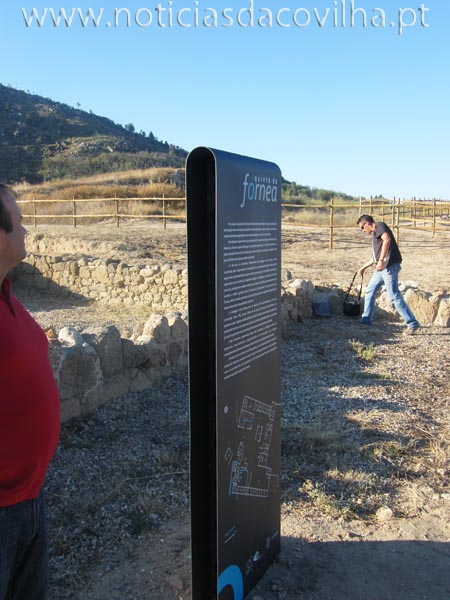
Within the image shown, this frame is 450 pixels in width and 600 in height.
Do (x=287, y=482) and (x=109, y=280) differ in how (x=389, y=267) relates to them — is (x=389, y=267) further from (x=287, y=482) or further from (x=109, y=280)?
(x=109, y=280)

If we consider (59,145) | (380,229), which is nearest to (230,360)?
(380,229)

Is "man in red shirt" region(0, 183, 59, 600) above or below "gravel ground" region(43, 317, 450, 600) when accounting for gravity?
above

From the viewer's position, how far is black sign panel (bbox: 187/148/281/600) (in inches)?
95.7

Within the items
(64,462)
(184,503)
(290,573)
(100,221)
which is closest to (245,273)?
(290,573)

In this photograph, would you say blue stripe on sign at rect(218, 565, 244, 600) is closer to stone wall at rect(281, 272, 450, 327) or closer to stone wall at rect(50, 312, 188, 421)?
stone wall at rect(50, 312, 188, 421)

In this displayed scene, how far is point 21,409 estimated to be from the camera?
196 centimetres

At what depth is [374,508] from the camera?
392 centimetres

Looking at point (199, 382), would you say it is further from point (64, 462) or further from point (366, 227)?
point (366, 227)

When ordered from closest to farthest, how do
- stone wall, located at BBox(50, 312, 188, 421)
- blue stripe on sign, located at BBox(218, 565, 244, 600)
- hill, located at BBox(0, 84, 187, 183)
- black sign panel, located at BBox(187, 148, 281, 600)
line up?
black sign panel, located at BBox(187, 148, 281, 600) < blue stripe on sign, located at BBox(218, 565, 244, 600) < stone wall, located at BBox(50, 312, 188, 421) < hill, located at BBox(0, 84, 187, 183)

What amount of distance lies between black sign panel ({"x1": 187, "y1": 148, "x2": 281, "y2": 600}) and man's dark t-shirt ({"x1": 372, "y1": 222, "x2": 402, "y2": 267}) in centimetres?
586

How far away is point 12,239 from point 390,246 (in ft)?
23.7

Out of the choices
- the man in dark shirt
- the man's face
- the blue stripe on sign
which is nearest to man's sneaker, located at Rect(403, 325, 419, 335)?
the man in dark shirt

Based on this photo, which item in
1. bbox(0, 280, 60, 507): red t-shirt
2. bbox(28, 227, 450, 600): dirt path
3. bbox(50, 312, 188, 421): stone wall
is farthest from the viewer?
bbox(50, 312, 188, 421): stone wall

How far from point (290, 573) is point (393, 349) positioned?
525cm
